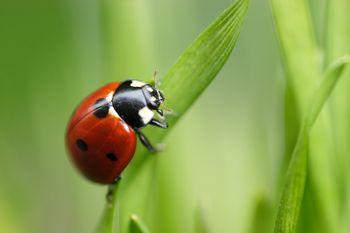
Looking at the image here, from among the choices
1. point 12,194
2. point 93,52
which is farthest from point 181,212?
point 93,52

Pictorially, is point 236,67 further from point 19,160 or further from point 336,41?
point 336,41

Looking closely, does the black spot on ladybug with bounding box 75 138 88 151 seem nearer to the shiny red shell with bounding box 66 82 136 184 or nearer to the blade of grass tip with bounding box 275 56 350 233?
the shiny red shell with bounding box 66 82 136 184

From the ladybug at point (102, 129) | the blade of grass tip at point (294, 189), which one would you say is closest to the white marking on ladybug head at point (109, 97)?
the ladybug at point (102, 129)

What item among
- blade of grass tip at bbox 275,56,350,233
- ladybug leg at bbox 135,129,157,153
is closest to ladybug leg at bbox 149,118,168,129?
ladybug leg at bbox 135,129,157,153

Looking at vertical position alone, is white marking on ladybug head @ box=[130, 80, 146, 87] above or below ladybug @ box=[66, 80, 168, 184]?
above

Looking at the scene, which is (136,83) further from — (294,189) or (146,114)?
(294,189)

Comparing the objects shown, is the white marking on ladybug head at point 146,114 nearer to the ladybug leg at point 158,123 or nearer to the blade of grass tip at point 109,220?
the ladybug leg at point 158,123

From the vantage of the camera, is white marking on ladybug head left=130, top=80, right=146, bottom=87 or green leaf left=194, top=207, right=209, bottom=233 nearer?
green leaf left=194, top=207, right=209, bottom=233
